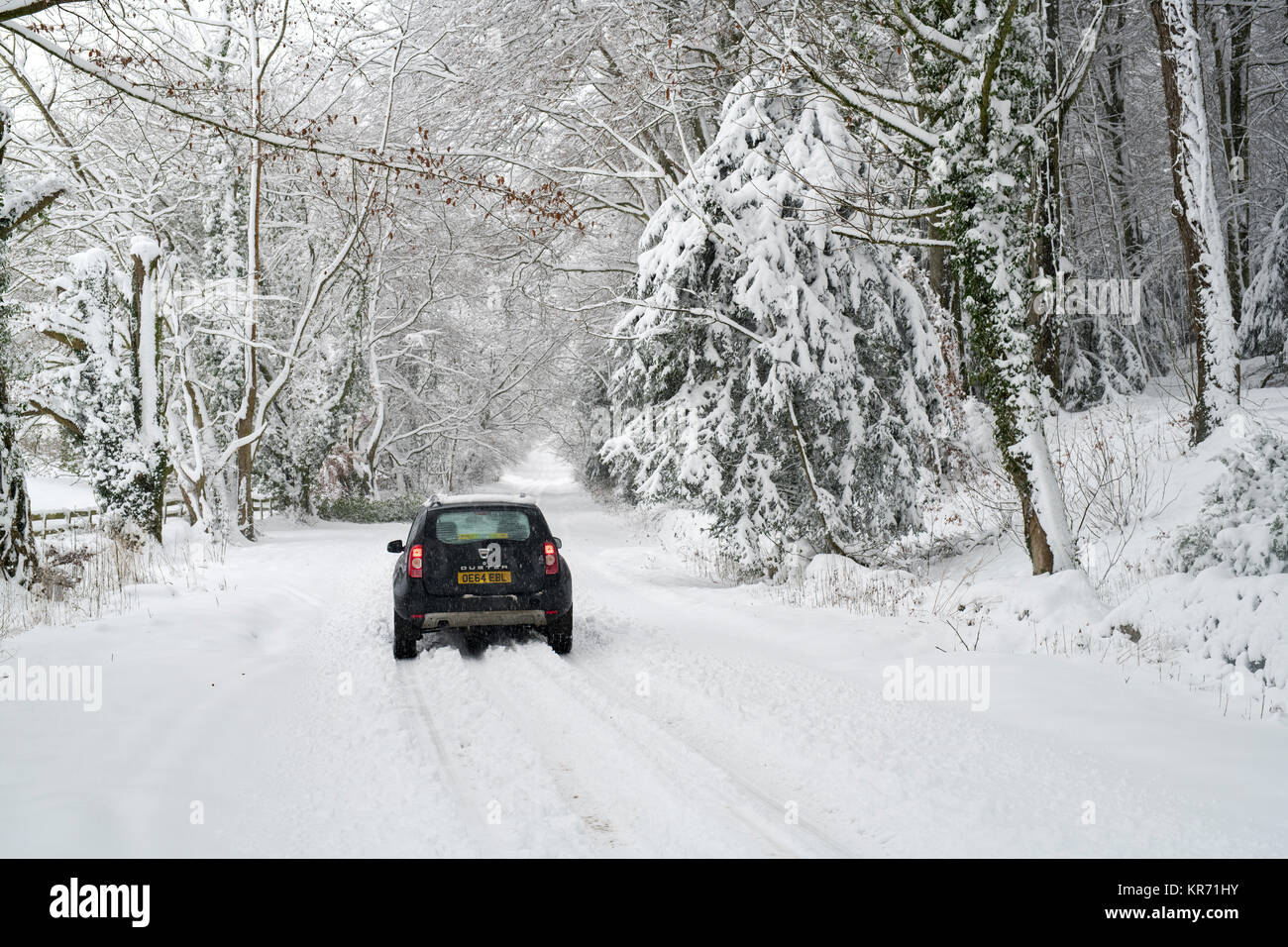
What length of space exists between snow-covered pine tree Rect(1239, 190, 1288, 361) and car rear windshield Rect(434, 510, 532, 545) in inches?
747

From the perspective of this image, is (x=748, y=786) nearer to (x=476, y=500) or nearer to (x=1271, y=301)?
(x=476, y=500)

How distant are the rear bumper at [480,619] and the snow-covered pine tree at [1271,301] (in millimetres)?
19248

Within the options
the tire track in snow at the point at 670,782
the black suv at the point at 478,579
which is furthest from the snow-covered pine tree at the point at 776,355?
the tire track in snow at the point at 670,782

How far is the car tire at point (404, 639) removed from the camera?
808cm

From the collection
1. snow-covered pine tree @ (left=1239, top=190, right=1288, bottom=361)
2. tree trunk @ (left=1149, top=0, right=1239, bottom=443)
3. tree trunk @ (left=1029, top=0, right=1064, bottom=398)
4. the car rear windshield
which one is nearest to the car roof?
the car rear windshield

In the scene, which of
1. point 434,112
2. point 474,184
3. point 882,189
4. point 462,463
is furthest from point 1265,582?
point 462,463

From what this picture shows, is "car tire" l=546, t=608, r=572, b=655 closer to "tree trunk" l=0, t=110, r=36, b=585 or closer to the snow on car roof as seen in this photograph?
the snow on car roof

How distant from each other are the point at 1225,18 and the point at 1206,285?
12.5 meters

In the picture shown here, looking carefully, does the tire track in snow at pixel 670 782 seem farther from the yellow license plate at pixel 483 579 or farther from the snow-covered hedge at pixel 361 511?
the snow-covered hedge at pixel 361 511

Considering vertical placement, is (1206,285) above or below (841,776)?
above

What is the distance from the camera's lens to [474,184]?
823 centimetres

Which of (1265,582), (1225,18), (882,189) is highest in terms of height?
(1225,18)

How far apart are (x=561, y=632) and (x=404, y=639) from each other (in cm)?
159
